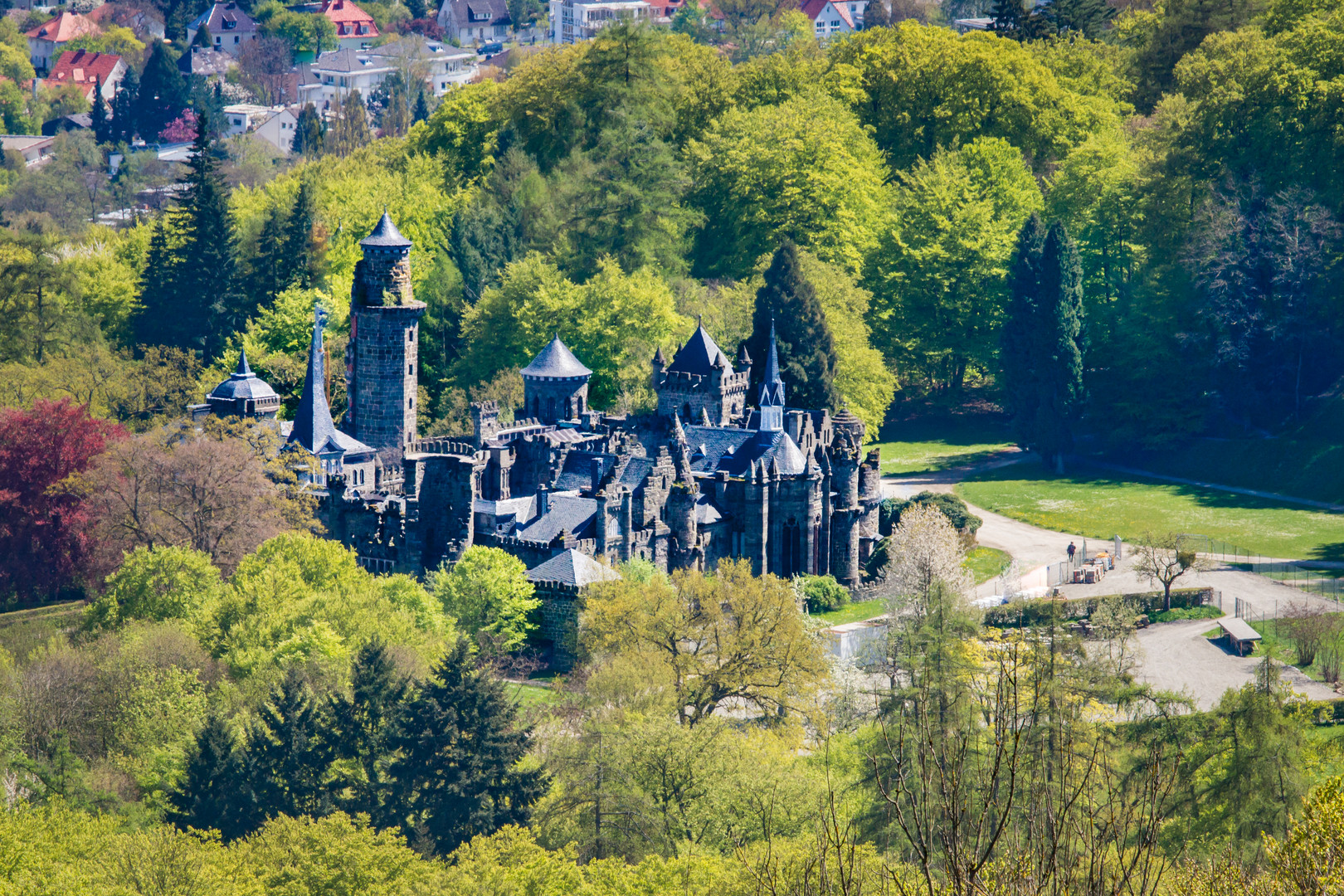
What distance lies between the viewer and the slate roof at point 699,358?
84.6 metres

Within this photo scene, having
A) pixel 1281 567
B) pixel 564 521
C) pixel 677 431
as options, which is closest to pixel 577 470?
pixel 677 431

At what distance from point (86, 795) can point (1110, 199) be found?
67.2 m

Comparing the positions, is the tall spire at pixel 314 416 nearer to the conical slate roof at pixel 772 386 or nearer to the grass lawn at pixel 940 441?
the conical slate roof at pixel 772 386

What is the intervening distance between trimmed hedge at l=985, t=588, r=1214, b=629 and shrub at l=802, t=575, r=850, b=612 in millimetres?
6331

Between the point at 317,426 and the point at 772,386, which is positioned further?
the point at 317,426

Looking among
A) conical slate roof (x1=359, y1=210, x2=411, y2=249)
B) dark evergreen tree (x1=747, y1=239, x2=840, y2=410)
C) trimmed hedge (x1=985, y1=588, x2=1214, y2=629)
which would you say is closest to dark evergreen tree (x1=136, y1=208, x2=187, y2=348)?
conical slate roof (x1=359, y1=210, x2=411, y2=249)

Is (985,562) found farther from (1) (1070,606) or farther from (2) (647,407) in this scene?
(2) (647,407)

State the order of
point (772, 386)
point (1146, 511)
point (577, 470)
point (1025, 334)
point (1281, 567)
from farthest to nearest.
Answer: point (1025, 334)
point (1146, 511)
point (772, 386)
point (1281, 567)
point (577, 470)

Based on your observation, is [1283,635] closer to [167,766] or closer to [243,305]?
[167,766]

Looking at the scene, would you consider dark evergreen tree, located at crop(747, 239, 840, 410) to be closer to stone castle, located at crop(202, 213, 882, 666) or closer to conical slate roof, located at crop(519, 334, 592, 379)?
stone castle, located at crop(202, 213, 882, 666)

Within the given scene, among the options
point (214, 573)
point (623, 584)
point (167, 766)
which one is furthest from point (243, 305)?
point (167, 766)

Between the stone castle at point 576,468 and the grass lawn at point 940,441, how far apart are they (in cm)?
1191

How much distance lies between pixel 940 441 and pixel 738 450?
25.6 m

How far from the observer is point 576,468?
260 feet
